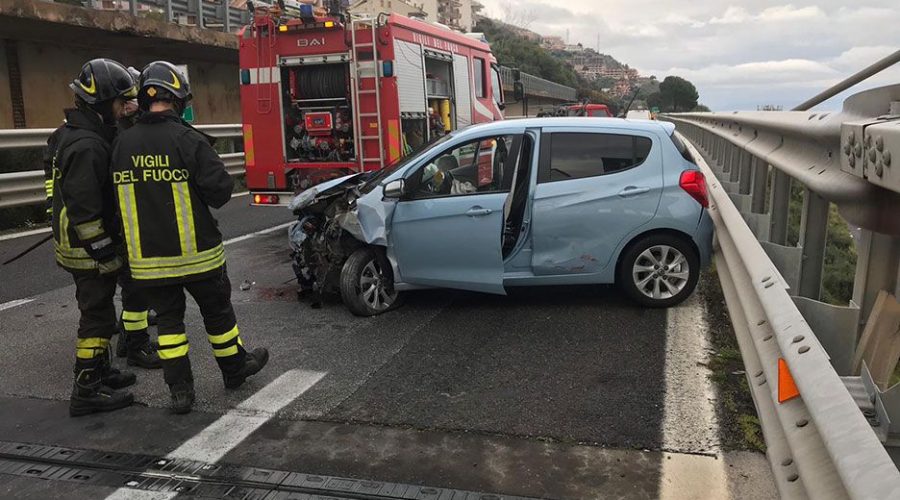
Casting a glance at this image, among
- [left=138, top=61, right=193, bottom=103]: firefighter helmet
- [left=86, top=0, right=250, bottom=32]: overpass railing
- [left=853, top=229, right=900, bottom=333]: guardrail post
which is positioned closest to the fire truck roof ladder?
[left=138, top=61, right=193, bottom=103]: firefighter helmet

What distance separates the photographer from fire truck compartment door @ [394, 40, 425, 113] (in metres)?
9.18

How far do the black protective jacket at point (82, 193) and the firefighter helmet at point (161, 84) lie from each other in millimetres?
395

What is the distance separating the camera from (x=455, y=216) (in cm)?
581

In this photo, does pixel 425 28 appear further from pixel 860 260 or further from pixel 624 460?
pixel 860 260

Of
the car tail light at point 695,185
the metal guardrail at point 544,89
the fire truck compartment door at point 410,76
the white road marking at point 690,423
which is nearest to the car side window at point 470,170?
the car tail light at point 695,185

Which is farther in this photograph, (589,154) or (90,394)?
(589,154)

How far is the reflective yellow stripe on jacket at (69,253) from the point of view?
4.31 m

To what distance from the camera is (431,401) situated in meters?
4.30

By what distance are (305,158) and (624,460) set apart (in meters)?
7.17

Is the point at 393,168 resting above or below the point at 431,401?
above

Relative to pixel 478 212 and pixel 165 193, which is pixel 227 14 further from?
pixel 165 193

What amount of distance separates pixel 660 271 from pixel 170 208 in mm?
3776

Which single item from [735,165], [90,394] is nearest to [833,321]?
[90,394]

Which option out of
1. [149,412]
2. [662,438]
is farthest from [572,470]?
[149,412]
